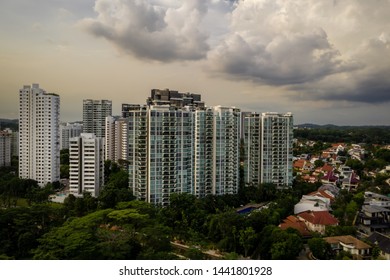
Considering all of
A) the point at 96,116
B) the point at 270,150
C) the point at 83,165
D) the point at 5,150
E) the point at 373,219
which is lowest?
the point at 373,219

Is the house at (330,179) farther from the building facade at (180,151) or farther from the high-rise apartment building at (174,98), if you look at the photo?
the high-rise apartment building at (174,98)

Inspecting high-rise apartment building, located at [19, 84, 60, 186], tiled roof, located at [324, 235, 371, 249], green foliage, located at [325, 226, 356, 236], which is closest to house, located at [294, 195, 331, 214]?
green foliage, located at [325, 226, 356, 236]

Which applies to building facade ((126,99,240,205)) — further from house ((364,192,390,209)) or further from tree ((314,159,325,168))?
tree ((314,159,325,168))

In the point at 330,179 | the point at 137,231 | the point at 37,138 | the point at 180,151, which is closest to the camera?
the point at 137,231

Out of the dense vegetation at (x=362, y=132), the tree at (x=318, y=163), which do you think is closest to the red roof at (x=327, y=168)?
the tree at (x=318, y=163)

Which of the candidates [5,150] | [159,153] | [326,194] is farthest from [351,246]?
[5,150]

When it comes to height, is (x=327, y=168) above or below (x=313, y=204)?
above

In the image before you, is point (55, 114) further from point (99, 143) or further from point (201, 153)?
point (201, 153)

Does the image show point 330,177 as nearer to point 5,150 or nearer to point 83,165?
point 83,165
